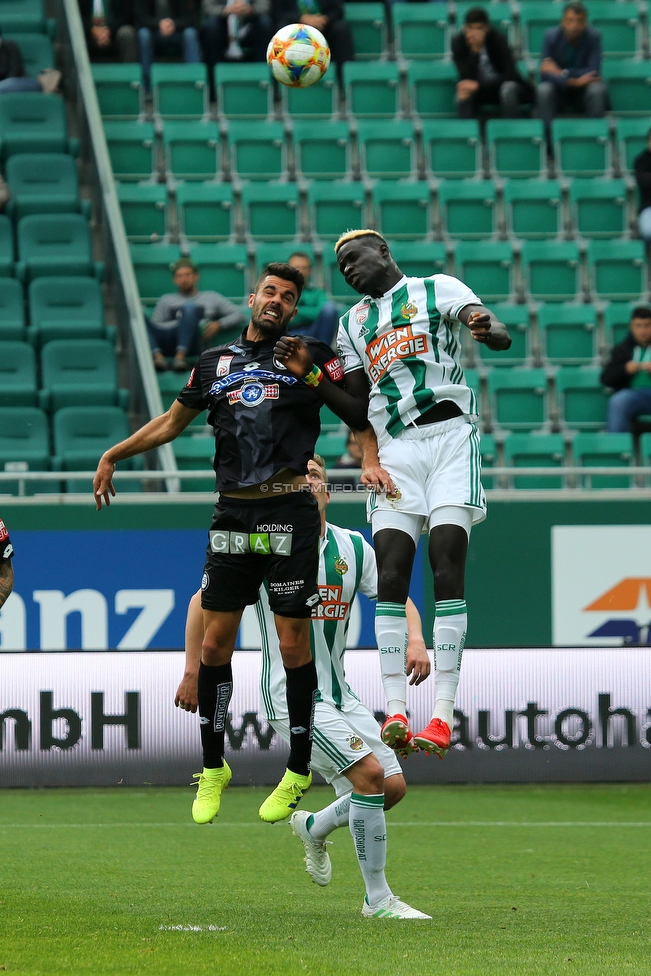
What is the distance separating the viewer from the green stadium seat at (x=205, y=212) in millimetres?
17453

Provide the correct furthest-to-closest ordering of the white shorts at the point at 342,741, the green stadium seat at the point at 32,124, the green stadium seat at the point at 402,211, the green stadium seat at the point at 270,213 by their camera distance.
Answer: the green stadium seat at the point at 32,124 < the green stadium seat at the point at 402,211 < the green stadium seat at the point at 270,213 < the white shorts at the point at 342,741

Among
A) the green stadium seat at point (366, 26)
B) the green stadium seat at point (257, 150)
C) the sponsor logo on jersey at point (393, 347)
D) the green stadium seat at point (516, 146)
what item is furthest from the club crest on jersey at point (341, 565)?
the green stadium seat at point (366, 26)

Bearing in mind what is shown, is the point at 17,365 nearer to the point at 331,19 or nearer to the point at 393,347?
the point at 331,19

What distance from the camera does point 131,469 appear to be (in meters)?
14.0

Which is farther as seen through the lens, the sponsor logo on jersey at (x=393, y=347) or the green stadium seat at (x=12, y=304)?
the green stadium seat at (x=12, y=304)

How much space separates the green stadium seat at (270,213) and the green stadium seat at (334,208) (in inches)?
8.3

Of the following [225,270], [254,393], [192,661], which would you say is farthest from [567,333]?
[254,393]

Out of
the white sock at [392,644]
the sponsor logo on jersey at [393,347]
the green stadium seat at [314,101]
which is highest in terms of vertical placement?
the green stadium seat at [314,101]

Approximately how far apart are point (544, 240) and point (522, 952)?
1271 centimetres

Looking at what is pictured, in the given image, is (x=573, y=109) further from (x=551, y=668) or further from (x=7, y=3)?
(x=551, y=668)

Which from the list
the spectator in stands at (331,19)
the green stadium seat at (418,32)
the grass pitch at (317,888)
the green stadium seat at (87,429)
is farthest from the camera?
the green stadium seat at (418,32)

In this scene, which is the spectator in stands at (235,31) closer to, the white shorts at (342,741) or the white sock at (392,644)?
the white shorts at (342,741)

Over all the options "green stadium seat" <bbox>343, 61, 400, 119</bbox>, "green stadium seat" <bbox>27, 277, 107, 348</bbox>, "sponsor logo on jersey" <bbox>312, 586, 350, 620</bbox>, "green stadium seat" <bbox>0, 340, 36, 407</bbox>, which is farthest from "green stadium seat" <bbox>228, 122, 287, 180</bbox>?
"sponsor logo on jersey" <bbox>312, 586, 350, 620</bbox>

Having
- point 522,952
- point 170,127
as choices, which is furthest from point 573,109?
point 522,952
